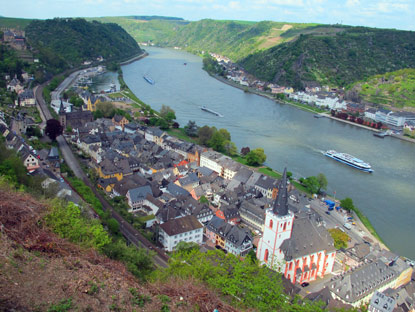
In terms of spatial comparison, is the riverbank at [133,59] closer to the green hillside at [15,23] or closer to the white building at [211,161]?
the green hillside at [15,23]

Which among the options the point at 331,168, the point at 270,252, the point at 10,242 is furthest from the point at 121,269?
the point at 331,168

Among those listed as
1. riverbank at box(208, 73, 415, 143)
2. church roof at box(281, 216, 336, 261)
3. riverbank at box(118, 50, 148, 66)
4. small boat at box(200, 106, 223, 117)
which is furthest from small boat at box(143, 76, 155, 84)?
church roof at box(281, 216, 336, 261)

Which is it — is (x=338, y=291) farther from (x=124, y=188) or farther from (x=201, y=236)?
(x=124, y=188)

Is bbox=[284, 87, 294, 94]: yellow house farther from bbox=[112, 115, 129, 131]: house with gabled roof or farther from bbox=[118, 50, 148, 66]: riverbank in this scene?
bbox=[118, 50, 148, 66]: riverbank

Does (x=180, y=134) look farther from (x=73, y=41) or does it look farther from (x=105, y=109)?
(x=73, y=41)

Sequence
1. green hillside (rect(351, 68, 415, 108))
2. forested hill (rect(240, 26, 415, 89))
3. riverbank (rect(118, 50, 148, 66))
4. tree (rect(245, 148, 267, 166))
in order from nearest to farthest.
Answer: tree (rect(245, 148, 267, 166))
green hillside (rect(351, 68, 415, 108))
forested hill (rect(240, 26, 415, 89))
riverbank (rect(118, 50, 148, 66))

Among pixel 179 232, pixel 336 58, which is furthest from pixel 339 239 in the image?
pixel 336 58
